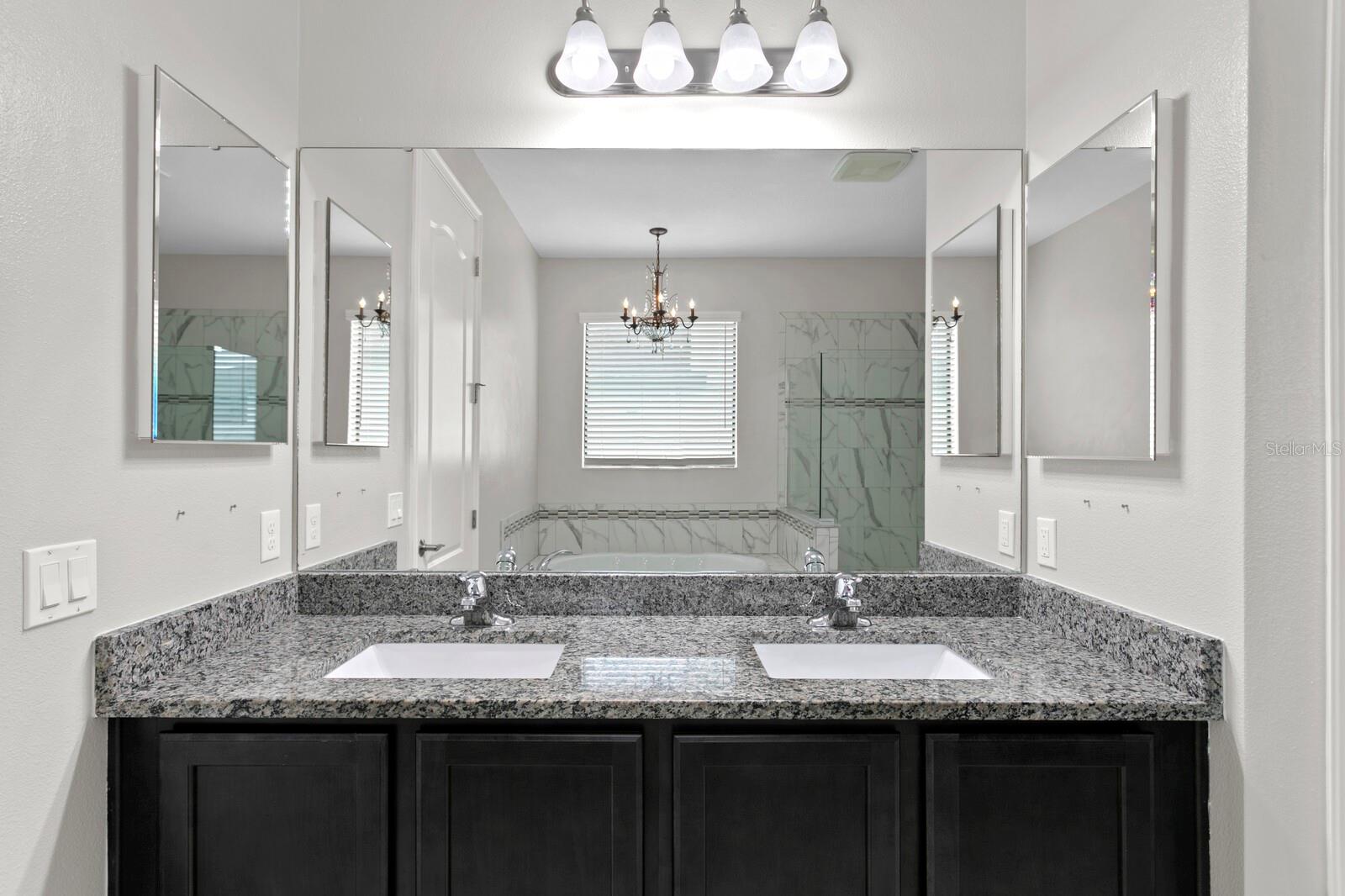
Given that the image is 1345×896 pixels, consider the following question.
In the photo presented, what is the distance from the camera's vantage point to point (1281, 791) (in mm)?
1147

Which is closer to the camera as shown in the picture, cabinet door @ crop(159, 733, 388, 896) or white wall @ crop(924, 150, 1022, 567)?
cabinet door @ crop(159, 733, 388, 896)

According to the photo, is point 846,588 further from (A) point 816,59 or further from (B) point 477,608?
(A) point 816,59

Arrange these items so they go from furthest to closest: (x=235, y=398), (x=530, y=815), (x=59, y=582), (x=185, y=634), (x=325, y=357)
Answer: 1. (x=325, y=357)
2. (x=235, y=398)
3. (x=185, y=634)
4. (x=530, y=815)
5. (x=59, y=582)

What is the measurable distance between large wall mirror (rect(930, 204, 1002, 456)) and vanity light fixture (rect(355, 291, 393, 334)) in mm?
1273

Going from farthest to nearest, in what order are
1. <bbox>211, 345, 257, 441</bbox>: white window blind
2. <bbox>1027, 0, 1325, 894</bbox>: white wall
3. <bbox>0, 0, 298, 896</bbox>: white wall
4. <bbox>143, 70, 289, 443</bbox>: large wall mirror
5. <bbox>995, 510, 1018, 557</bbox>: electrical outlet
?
<bbox>995, 510, 1018, 557</bbox>: electrical outlet, <bbox>211, 345, 257, 441</bbox>: white window blind, <bbox>143, 70, 289, 443</bbox>: large wall mirror, <bbox>1027, 0, 1325, 894</bbox>: white wall, <bbox>0, 0, 298, 896</bbox>: white wall

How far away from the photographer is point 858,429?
184 cm

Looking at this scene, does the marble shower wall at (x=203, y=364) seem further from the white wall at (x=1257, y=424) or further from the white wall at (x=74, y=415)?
the white wall at (x=1257, y=424)

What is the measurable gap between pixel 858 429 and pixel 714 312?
17.1 inches

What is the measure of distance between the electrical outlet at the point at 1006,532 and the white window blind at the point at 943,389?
18 cm

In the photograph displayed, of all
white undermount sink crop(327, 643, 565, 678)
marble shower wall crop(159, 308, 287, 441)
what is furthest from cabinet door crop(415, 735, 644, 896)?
marble shower wall crop(159, 308, 287, 441)

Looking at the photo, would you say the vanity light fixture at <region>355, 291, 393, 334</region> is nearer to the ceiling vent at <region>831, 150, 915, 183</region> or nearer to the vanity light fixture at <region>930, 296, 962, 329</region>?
the ceiling vent at <region>831, 150, 915, 183</region>

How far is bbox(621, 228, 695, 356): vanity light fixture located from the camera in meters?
1.84

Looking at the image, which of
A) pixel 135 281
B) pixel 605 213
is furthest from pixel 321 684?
pixel 605 213

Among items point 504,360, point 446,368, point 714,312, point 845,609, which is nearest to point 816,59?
point 714,312
